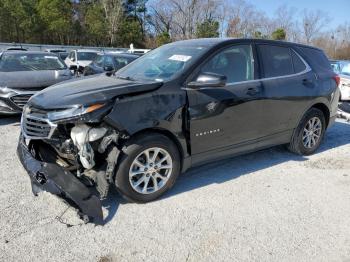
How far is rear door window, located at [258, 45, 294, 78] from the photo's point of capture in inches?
179

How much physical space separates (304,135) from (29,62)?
20.9 ft

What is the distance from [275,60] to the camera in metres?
4.70

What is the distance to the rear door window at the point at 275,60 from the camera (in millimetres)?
4535

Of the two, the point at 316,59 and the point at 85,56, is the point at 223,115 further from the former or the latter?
the point at 85,56

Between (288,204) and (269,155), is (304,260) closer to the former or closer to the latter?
(288,204)

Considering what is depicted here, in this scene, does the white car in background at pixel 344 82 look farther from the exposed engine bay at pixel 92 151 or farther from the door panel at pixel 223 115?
the exposed engine bay at pixel 92 151

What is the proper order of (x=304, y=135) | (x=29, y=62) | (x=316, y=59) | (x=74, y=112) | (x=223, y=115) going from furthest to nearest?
(x=29, y=62)
(x=316, y=59)
(x=304, y=135)
(x=223, y=115)
(x=74, y=112)

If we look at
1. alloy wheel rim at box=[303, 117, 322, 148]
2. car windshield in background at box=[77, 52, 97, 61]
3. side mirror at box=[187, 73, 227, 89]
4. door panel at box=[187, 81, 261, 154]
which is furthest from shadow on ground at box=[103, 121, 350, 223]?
car windshield in background at box=[77, 52, 97, 61]

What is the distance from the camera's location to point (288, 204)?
378 centimetres

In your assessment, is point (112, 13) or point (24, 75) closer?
point (24, 75)

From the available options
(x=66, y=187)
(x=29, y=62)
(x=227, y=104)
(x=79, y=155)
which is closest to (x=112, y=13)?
(x=29, y=62)

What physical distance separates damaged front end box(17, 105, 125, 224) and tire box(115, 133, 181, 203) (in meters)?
0.12

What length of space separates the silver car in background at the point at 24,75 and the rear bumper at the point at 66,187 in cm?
379

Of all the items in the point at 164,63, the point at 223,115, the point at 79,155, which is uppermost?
the point at 164,63
